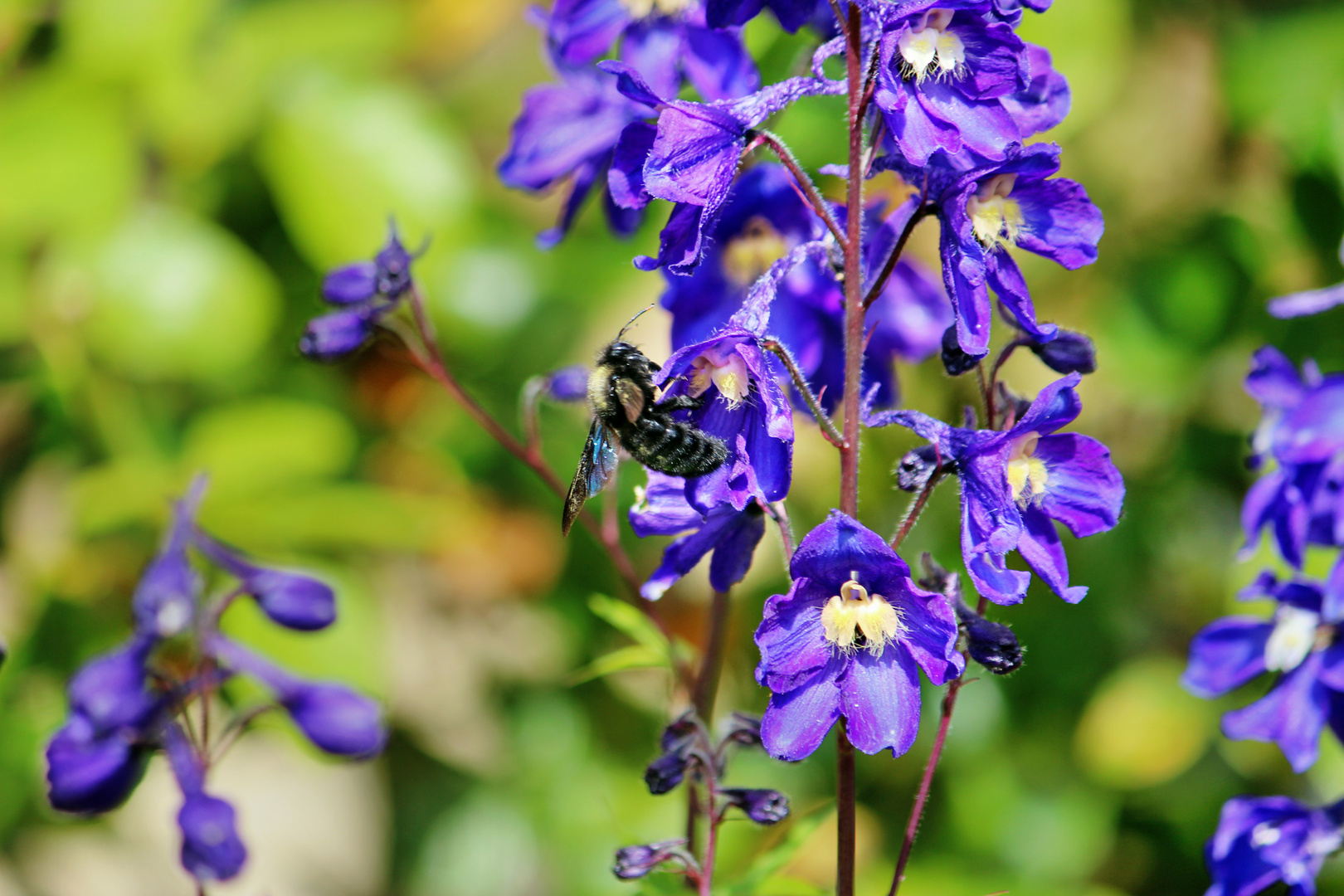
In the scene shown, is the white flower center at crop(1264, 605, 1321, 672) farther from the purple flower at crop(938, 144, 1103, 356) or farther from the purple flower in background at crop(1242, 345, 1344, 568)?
the purple flower at crop(938, 144, 1103, 356)

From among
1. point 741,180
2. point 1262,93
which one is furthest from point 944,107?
point 1262,93

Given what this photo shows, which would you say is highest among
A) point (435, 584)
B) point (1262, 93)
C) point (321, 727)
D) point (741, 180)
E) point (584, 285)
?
point (741, 180)

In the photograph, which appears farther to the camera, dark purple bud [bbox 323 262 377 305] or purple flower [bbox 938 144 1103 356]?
dark purple bud [bbox 323 262 377 305]

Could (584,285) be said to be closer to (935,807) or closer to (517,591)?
(517,591)

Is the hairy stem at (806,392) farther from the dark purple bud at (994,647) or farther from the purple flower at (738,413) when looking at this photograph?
the dark purple bud at (994,647)

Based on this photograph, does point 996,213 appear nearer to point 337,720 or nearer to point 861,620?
point 861,620

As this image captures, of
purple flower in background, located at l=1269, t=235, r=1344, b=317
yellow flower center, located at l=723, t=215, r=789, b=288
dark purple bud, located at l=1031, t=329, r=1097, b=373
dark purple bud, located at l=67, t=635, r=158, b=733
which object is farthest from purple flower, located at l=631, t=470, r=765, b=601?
purple flower in background, located at l=1269, t=235, r=1344, b=317

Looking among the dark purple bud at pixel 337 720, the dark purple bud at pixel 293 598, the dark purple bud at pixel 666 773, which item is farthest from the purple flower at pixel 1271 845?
the dark purple bud at pixel 293 598
